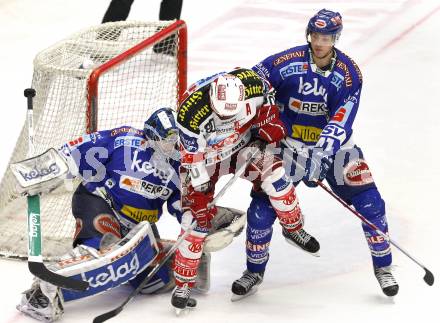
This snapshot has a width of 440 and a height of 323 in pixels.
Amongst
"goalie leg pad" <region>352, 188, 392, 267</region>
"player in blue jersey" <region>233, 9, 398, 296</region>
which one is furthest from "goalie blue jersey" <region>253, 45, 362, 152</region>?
"goalie leg pad" <region>352, 188, 392, 267</region>

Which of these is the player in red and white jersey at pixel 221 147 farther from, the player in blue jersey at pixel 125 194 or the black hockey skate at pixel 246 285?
the black hockey skate at pixel 246 285

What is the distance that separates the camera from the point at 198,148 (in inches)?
223

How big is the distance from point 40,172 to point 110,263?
20.9 inches

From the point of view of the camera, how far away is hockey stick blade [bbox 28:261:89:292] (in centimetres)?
547

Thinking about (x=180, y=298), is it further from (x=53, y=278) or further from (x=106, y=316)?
(x=53, y=278)

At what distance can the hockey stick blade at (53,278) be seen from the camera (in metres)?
5.47

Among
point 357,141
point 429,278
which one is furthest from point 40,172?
point 357,141

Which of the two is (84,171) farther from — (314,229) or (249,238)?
(314,229)

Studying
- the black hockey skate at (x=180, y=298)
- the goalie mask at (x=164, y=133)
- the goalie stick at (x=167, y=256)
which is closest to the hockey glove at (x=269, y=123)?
the goalie stick at (x=167, y=256)

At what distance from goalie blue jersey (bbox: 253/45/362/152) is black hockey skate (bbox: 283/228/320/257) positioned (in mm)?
455

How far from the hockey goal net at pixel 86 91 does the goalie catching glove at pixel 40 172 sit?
0.66 metres

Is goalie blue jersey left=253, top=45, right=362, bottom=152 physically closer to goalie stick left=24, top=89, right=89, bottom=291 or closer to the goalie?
the goalie

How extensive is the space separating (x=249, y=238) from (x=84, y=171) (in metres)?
0.87

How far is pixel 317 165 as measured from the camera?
596 cm
